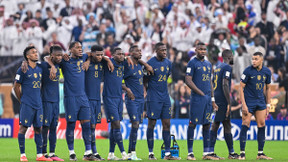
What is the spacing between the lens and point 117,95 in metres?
15.1

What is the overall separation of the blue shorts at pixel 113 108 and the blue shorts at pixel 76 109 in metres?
0.51

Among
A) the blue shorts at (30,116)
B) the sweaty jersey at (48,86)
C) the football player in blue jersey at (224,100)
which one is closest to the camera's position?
the blue shorts at (30,116)

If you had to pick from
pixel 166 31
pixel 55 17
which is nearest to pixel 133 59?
pixel 166 31

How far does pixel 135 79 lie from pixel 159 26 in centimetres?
1435

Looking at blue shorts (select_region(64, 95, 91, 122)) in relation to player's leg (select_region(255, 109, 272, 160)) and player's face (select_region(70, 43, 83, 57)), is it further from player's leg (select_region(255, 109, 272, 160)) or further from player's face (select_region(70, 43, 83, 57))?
player's leg (select_region(255, 109, 272, 160))

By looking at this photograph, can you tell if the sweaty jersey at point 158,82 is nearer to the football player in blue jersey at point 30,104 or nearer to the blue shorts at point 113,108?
the blue shorts at point 113,108

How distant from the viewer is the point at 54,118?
1483 cm

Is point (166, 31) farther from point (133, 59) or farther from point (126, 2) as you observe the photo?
point (133, 59)

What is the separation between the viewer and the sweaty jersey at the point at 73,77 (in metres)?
14.6

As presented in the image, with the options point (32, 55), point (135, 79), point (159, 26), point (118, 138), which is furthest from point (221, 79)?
point (159, 26)

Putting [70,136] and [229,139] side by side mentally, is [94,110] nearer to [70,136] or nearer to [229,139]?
[70,136]

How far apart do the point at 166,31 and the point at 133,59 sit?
13.2m

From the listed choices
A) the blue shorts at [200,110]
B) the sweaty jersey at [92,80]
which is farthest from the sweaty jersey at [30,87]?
the blue shorts at [200,110]

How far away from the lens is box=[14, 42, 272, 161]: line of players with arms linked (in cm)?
1441
